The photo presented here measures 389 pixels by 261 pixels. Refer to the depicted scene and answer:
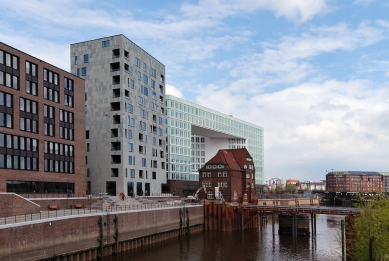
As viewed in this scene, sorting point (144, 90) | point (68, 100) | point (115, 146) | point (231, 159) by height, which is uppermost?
point (144, 90)

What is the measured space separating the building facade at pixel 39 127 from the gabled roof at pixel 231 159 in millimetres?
38570

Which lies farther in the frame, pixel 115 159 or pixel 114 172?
pixel 115 159

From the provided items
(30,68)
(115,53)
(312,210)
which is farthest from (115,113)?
(312,210)

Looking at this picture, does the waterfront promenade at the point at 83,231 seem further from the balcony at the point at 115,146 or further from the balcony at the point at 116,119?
the balcony at the point at 116,119

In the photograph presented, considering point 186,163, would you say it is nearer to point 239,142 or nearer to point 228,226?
point 239,142

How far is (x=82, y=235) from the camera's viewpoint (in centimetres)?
4778

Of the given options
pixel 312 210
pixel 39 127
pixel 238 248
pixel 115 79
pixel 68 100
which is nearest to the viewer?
pixel 238 248

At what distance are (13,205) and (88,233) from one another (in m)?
9.31

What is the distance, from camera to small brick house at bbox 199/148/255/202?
10244 centimetres

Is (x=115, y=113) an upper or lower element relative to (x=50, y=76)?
lower

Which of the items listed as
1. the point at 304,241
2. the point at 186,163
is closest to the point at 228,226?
the point at 304,241

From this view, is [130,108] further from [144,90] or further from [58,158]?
[58,158]

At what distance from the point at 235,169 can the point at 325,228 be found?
26628 mm

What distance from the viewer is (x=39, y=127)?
66125 millimetres
